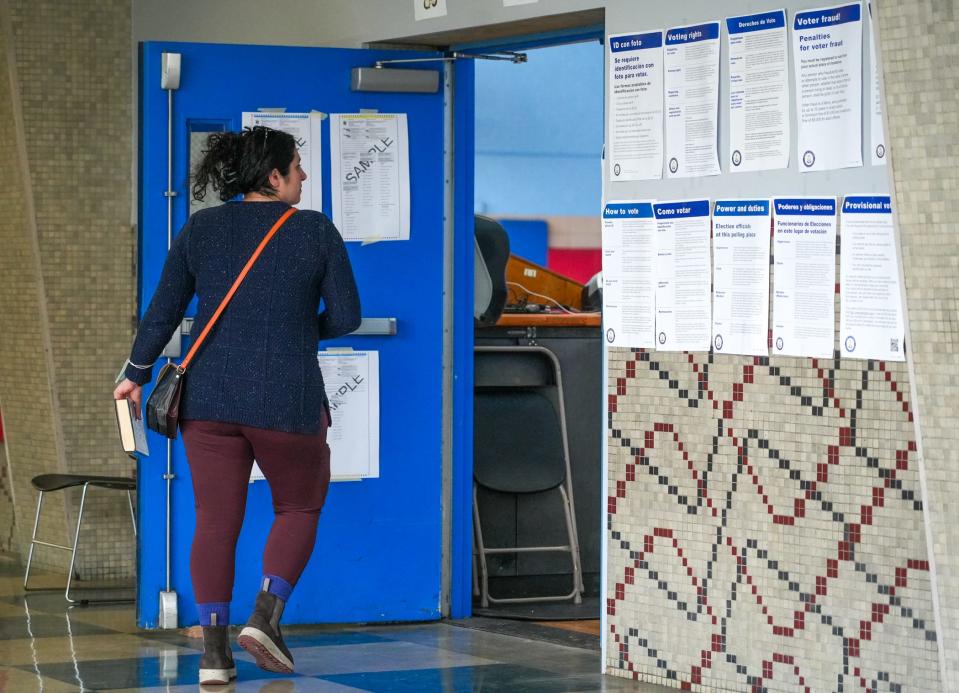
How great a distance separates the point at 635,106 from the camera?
4.49 meters

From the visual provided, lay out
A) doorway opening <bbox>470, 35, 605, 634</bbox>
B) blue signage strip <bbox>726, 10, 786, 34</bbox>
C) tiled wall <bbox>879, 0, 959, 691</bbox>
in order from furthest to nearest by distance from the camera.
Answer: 1. doorway opening <bbox>470, 35, 605, 634</bbox>
2. blue signage strip <bbox>726, 10, 786, 34</bbox>
3. tiled wall <bbox>879, 0, 959, 691</bbox>

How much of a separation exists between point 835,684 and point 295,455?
61.9 inches

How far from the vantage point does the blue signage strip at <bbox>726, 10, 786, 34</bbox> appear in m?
4.08

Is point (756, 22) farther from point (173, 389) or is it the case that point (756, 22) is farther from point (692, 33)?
point (173, 389)

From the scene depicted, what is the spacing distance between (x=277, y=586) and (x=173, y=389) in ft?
2.05

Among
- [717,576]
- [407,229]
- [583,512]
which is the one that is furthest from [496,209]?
[717,576]

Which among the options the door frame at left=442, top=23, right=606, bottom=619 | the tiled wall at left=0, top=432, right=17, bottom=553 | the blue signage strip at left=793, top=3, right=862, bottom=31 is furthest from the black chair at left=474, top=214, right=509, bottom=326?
the tiled wall at left=0, top=432, right=17, bottom=553

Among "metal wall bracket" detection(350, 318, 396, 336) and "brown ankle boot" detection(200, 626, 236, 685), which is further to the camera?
"metal wall bracket" detection(350, 318, 396, 336)

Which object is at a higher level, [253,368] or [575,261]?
[575,261]

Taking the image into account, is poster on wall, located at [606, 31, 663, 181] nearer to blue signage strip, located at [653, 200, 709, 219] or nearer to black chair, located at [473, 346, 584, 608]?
blue signage strip, located at [653, 200, 709, 219]

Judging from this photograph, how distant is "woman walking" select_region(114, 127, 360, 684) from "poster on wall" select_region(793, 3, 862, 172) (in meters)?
1.32

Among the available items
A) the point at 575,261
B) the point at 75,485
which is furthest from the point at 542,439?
the point at 575,261

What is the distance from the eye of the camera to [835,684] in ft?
13.0

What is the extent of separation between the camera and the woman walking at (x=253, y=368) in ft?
13.6
